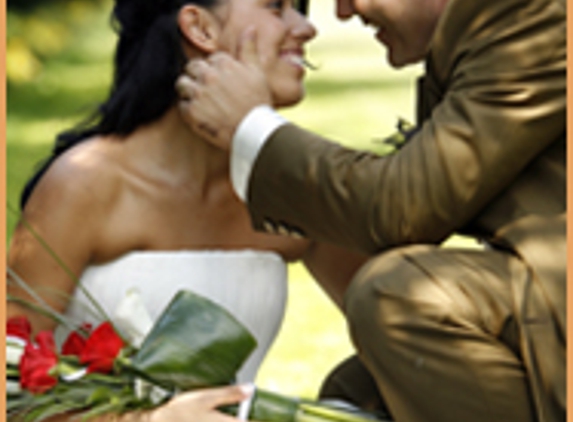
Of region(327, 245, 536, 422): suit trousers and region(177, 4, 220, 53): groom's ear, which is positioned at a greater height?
region(177, 4, 220, 53): groom's ear

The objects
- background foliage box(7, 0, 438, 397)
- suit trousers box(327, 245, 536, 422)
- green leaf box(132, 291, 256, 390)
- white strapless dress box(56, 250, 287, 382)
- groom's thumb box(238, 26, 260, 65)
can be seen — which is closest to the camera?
suit trousers box(327, 245, 536, 422)

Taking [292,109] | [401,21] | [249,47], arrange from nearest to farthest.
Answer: [401,21], [249,47], [292,109]

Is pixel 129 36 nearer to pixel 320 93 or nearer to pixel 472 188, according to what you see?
pixel 472 188

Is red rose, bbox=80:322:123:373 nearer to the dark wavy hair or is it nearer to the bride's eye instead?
the dark wavy hair

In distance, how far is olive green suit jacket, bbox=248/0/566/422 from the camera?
9.05ft

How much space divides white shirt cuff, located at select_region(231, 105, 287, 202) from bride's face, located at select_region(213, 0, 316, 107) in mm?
314

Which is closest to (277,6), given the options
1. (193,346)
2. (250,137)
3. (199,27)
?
(199,27)

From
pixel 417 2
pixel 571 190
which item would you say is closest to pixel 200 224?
pixel 417 2

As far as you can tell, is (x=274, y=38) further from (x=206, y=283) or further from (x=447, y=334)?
(x=447, y=334)

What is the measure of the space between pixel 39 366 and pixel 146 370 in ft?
0.91

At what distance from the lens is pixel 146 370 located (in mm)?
3002

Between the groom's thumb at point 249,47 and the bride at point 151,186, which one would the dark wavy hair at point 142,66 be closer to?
the bride at point 151,186

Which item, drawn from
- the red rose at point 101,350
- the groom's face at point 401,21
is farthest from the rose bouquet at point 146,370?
the groom's face at point 401,21

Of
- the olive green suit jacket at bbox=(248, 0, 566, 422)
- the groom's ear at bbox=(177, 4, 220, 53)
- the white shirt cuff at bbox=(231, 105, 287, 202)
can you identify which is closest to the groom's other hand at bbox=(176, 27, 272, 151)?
the white shirt cuff at bbox=(231, 105, 287, 202)
